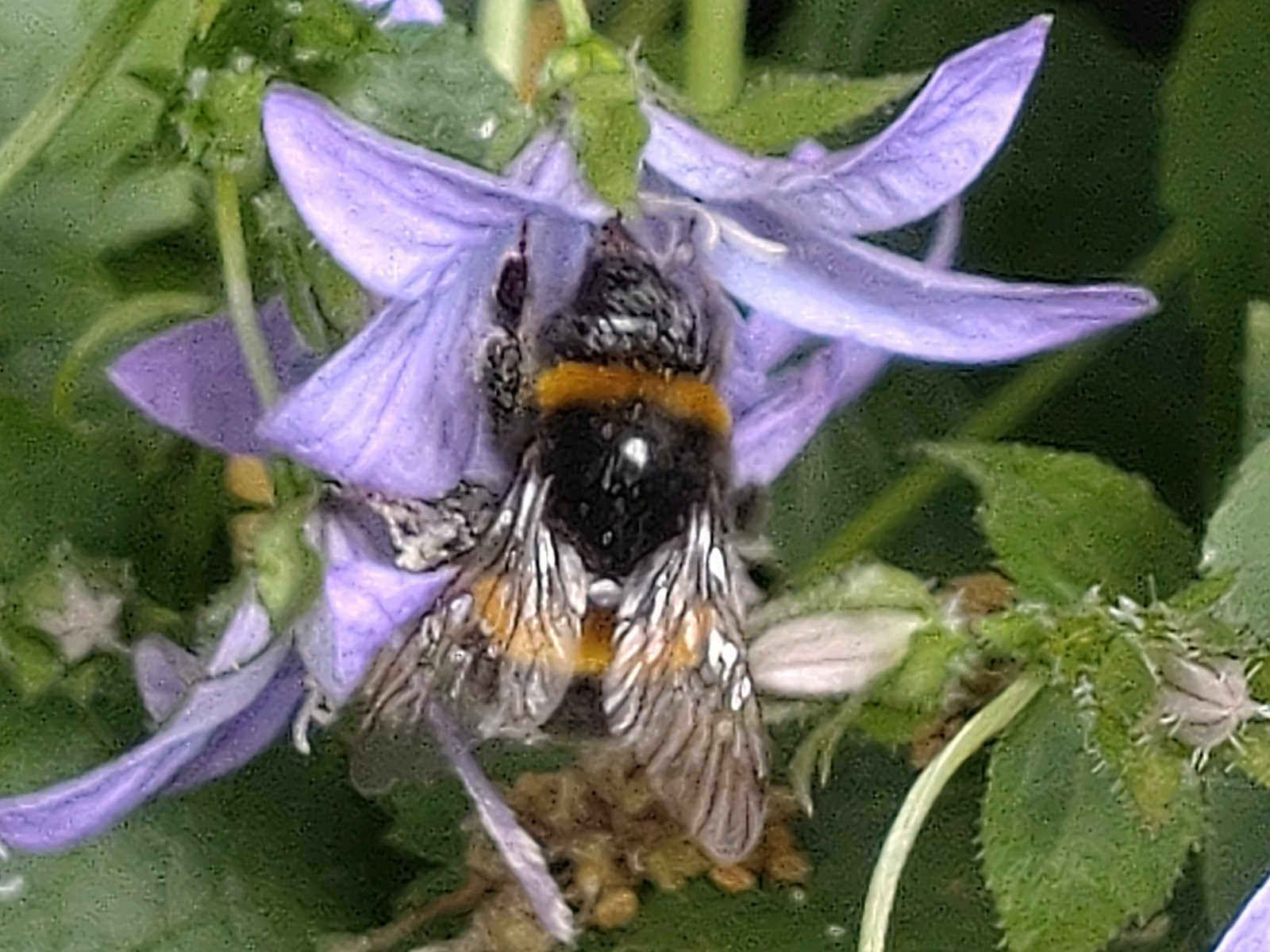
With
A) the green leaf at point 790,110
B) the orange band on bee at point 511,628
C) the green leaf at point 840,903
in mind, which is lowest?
the green leaf at point 840,903

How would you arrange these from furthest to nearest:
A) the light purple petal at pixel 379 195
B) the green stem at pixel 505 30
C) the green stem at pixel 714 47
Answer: the green stem at pixel 714 47 < the green stem at pixel 505 30 < the light purple petal at pixel 379 195

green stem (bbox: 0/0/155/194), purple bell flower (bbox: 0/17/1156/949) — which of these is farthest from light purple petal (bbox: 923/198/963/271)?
green stem (bbox: 0/0/155/194)

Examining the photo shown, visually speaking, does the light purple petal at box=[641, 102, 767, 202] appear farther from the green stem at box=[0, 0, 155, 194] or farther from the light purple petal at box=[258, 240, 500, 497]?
the green stem at box=[0, 0, 155, 194]

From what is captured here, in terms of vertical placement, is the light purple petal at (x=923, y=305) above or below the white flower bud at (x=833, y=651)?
above

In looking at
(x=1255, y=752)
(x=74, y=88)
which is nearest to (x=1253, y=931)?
(x=1255, y=752)

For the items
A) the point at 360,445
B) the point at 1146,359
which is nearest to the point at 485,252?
the point at 360,445

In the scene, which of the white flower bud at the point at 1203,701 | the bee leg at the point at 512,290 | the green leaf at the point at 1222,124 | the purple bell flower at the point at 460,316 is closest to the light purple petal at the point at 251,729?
the purple bell flower at the point at 460,316

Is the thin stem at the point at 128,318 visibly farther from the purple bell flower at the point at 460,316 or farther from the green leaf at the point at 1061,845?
the green leaf at the point at 1061,845
